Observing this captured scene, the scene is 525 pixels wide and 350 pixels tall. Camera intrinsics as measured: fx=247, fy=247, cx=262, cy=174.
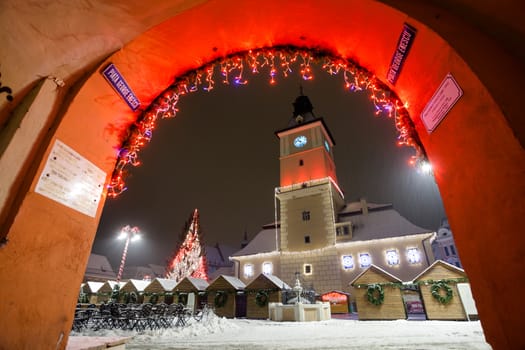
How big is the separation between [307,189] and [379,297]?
14532 millimetres

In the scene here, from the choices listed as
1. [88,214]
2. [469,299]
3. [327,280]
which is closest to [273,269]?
[327,280]

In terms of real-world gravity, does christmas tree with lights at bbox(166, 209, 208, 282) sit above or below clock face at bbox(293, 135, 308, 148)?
below

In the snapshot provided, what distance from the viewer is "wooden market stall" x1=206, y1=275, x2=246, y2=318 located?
20.0m

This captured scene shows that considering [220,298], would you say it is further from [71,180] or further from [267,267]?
[71,180]

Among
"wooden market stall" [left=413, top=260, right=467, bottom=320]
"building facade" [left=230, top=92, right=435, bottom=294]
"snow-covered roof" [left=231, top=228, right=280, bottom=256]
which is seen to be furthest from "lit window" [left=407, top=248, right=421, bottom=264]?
"snow-covered roof" [left=231, top=228, right=280, bottom=256]

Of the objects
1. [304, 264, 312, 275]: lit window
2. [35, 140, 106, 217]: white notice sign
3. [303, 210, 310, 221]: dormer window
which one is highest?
[303, 210, 310, 221]: dormer window

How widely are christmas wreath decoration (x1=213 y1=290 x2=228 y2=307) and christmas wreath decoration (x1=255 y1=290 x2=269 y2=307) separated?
109 inches

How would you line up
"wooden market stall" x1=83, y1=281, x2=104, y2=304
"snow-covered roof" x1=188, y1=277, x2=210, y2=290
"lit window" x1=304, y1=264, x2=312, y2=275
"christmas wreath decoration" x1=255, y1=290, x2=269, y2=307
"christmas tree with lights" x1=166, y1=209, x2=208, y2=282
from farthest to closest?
"christmas tree with lights" x1=166, y1=209, x2=208, y2=282, "lit window" x1=304, y1=264, x2=312, y2=275, "wooden market stall" x1=83, y1=281, x2=104, y2=304, "snow-covered roof" x1=188, y1=277, x2=210, y2=290, "christmas wreath decoration" x1=255, y1=290, x2=269, y2=307

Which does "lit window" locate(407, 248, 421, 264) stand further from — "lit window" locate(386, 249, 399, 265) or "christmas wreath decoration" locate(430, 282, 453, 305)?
"christmas wreath decoration" locate(430, 282, 453, 305)

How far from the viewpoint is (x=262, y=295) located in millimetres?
19453

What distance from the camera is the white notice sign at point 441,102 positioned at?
254 cm

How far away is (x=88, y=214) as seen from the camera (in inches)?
127

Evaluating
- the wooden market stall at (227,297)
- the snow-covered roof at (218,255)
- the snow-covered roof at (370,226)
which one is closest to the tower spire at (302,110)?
the snow-covered roof at (370,226)

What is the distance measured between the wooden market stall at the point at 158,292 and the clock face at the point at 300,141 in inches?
869
